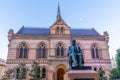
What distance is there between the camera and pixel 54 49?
29.4 metres

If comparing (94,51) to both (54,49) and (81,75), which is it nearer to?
(54,49)

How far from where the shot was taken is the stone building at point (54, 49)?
92.3ft

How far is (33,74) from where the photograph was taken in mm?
24547

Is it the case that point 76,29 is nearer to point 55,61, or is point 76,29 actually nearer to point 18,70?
point 55,61

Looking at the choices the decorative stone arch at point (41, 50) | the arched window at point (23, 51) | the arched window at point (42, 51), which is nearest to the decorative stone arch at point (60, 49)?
the decorative stone arch at point (41, 50)

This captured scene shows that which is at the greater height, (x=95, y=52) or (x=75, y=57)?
(x=95, y=52)

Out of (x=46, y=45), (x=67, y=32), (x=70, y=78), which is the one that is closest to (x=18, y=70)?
(x=46, y=45)

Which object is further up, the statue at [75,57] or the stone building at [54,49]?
the stone building at [54,49]

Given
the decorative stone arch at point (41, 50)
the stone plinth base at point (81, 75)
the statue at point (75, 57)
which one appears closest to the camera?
the stone plinth base at point (81, 75)

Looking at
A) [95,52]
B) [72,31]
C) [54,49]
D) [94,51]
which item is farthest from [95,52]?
[54,49]

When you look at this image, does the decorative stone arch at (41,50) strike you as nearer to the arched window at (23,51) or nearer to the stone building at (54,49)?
the stone building at (54,49)

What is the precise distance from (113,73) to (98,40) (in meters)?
7.88

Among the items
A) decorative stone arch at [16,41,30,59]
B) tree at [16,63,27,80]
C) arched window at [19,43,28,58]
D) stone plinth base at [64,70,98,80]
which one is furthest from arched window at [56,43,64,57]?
stone plinth base at [64,70,98,80]

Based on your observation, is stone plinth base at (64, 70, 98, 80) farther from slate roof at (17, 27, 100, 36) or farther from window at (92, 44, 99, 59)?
slate roof at (17, 27, 100, 36)
